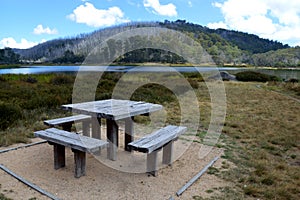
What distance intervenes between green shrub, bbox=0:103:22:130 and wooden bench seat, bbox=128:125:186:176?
3.53 meters

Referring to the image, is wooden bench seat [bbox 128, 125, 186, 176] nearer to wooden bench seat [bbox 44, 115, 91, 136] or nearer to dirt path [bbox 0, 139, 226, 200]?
dirt path [bbox 0, 139, 226, 200]

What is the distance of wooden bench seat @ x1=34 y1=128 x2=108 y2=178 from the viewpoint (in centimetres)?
277

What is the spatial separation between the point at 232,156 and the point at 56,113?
4746 millimetres

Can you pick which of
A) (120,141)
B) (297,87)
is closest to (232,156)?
(120,141)

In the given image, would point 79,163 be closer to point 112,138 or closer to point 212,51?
point 112,138

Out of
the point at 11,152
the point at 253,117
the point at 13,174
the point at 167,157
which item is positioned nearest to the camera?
the point at 13,174

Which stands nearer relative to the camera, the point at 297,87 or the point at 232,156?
the point at 232,156

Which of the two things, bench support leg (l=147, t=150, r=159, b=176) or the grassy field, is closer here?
the grassy field

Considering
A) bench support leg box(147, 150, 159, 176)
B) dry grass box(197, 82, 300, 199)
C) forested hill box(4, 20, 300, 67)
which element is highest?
forested hill box(4, 20, 300, 67)

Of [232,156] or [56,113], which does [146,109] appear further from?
[56,113]

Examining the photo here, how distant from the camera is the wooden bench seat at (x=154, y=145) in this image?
9.25ft

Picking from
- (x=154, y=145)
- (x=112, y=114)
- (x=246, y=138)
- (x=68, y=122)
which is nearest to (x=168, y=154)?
(x=154, y=145)

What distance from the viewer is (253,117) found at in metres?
7.17

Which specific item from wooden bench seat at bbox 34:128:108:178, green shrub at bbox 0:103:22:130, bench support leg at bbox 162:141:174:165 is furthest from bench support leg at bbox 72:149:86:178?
green shrub at bbox 0:103:22:130
